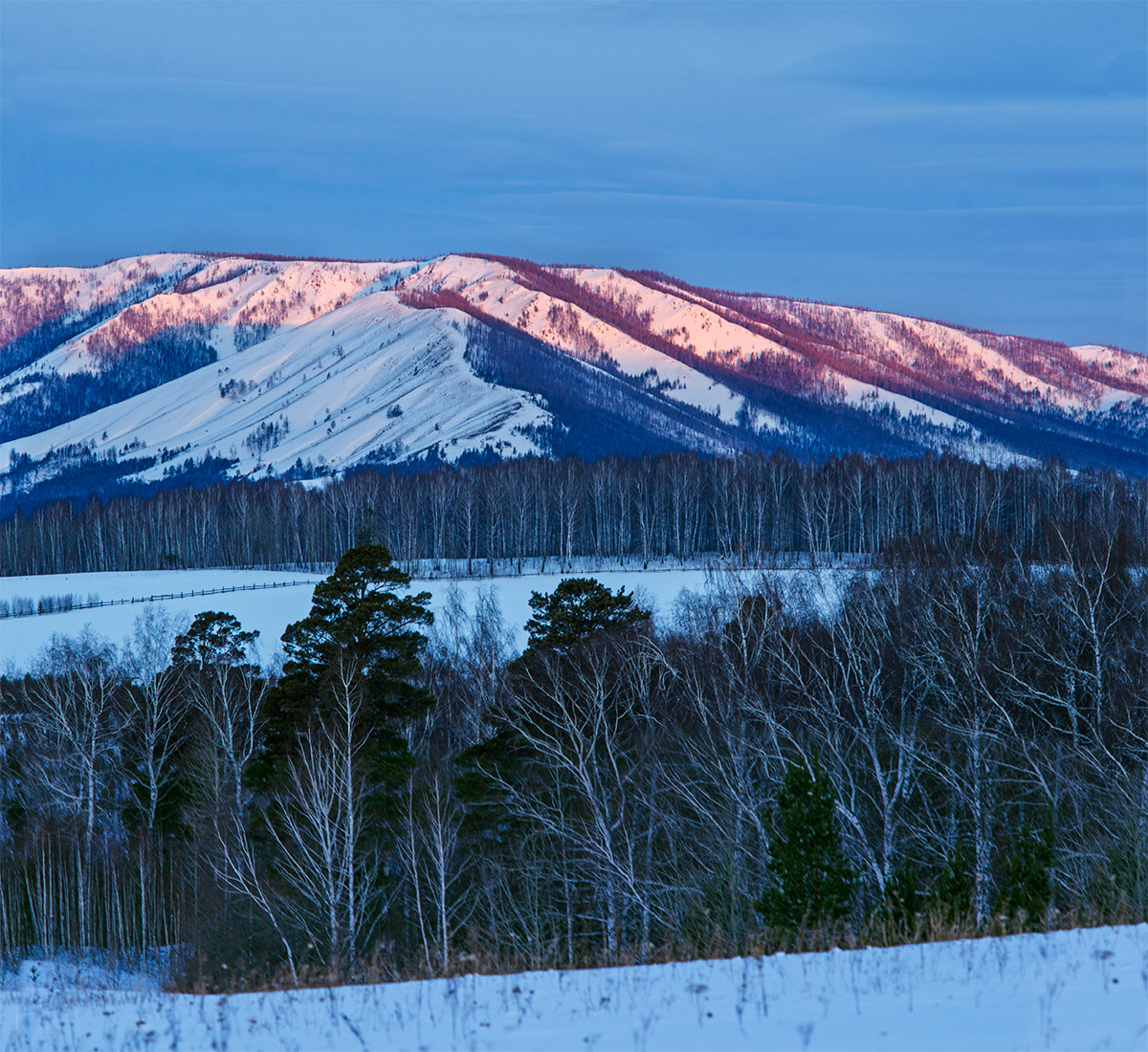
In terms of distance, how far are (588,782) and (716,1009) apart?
12.5 meters

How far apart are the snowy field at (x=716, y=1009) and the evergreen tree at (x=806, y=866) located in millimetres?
4233

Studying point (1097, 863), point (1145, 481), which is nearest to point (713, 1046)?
point (1097, 863)

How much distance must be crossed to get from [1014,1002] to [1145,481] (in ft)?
414

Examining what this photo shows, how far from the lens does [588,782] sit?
2241cm

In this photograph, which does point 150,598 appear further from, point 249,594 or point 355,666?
point 355,666

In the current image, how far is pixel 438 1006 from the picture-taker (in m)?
10.5

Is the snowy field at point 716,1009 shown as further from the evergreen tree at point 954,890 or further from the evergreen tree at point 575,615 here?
the evergreen tree at point 575,615

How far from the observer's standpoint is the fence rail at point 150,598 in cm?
8128

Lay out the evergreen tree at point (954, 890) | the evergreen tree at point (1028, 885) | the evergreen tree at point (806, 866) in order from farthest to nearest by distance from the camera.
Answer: the evergreen tree at point (806, 866)
the evergreen tree at point (954, 890)
the evergreen tree at point (1028, 885)

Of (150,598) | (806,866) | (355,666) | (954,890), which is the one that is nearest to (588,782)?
(806,866)

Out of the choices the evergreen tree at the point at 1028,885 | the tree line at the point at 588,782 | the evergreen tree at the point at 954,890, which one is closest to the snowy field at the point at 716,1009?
the evergreen tree at the point at 1028,885

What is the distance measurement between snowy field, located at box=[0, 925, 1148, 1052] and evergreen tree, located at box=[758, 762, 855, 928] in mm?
4233

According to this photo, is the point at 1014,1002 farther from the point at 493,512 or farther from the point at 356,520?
the point at 356,520

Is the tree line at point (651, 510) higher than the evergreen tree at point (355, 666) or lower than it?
higher
